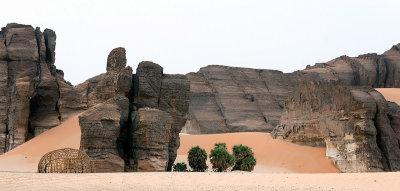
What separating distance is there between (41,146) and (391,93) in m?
30.1

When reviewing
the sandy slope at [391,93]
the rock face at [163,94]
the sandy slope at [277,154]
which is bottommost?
the sandy slope at [277,154]

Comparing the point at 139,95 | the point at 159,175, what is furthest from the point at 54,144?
the point at 159,175

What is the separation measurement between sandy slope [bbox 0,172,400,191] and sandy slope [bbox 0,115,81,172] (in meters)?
11.2

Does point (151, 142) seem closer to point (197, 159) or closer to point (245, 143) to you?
point (197, 159)

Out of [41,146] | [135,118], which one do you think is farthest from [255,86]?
[135,118]

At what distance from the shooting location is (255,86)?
1630 inches

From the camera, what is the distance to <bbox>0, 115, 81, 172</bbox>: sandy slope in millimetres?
22453

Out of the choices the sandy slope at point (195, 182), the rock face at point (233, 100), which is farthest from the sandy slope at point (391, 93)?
the sandy slope at point (195, 182)

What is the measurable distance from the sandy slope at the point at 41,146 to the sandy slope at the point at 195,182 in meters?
11.2

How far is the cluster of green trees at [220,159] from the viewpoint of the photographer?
18078 millimetres

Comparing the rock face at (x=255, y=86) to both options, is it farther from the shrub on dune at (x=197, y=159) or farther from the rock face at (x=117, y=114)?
the shrub on dune at (x=197, y=159)

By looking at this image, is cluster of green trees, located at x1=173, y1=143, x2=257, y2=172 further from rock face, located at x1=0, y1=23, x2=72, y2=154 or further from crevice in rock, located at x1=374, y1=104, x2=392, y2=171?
rock face, located at x1=0, y1=23, x2=72, y2=154

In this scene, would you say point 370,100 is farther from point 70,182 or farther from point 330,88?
point 70,182

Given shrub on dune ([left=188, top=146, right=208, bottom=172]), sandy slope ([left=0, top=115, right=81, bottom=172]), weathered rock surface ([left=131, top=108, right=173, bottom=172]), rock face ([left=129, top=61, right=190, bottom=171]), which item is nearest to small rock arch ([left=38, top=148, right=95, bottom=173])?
weathered rock surface ([left=131, top=108, right=173, bottom=172])
